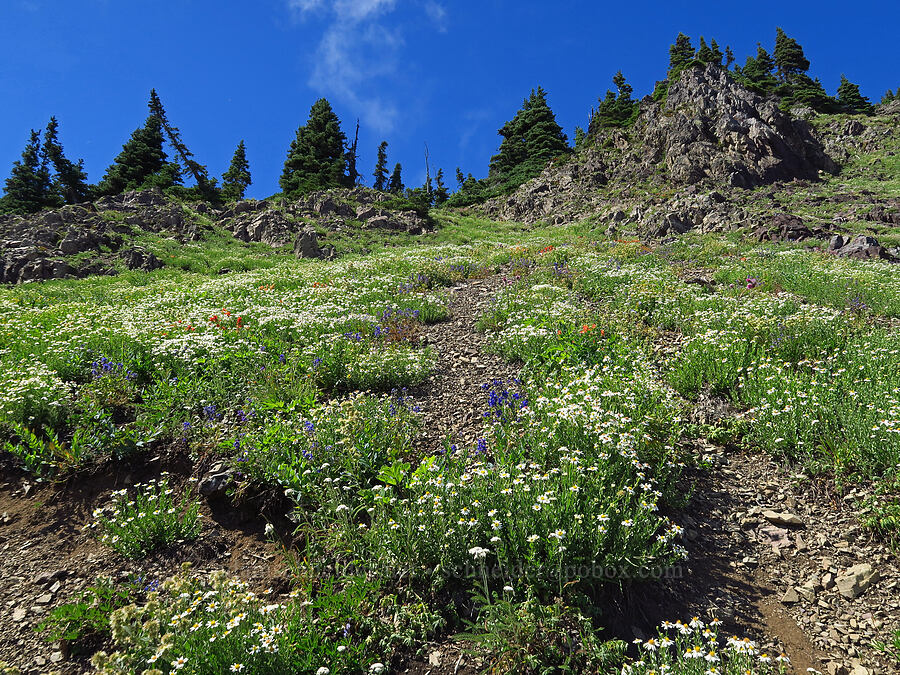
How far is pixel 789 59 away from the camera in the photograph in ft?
218

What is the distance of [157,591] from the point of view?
369 centimetres

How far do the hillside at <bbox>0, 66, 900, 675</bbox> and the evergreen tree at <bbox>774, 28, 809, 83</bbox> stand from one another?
3225 inches

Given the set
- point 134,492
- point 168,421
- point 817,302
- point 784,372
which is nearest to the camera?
point 134,492

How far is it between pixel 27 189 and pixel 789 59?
349 feet

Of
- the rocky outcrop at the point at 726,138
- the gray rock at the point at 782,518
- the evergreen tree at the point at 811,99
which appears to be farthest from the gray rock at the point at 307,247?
the evergreen tree at the point at 811,99

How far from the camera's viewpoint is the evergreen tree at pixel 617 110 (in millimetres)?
58781

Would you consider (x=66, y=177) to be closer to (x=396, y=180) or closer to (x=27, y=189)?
(x=27, y=189)

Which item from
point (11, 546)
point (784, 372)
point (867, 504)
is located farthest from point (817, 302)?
point (11, 546)

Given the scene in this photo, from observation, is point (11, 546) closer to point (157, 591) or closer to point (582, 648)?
point (157, 591)

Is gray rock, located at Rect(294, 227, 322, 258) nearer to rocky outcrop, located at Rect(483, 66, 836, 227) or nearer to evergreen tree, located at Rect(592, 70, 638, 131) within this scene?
rocky outcrop, located at Rect(483, 66, 836, 227)

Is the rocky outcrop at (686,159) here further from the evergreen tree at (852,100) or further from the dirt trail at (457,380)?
the evergreen tree at (852,100)

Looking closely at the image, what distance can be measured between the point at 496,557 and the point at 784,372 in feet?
17.9

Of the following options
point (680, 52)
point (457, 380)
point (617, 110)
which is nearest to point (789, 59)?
point (680, 52)

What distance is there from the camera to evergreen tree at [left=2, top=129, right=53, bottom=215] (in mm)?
41188
